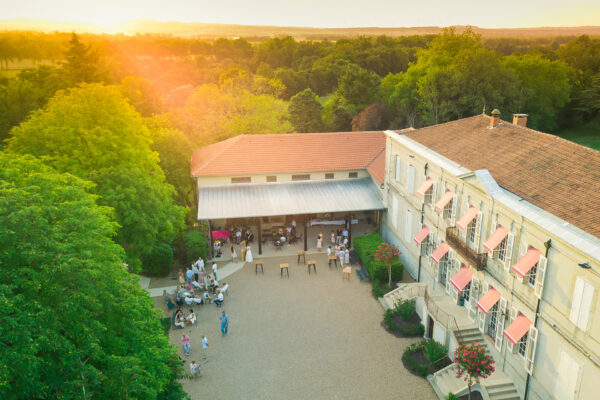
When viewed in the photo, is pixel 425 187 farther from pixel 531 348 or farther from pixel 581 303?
pixel 581 303

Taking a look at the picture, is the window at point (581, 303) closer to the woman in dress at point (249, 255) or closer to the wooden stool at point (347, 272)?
the wooden stool at point (347, 272)

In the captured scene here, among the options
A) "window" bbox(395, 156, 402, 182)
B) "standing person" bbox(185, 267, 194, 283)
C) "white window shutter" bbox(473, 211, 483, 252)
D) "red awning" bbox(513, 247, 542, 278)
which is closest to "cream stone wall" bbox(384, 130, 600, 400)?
"white window shutter" bbox(473, 211, 483, 252)

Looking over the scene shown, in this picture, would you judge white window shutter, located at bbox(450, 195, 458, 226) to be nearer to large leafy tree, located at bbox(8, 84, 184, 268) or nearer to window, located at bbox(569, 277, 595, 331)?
window, located at bbox(569, 277, 595, 331)

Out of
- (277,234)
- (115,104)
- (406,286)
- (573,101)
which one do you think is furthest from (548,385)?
(573,101)

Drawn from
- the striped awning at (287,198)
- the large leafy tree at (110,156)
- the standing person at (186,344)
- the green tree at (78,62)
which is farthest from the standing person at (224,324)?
the green tree at (78,62)

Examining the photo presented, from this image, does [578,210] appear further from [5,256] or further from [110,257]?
[5,256]

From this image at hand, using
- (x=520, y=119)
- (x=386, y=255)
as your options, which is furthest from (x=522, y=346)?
(x=520, y=119)
